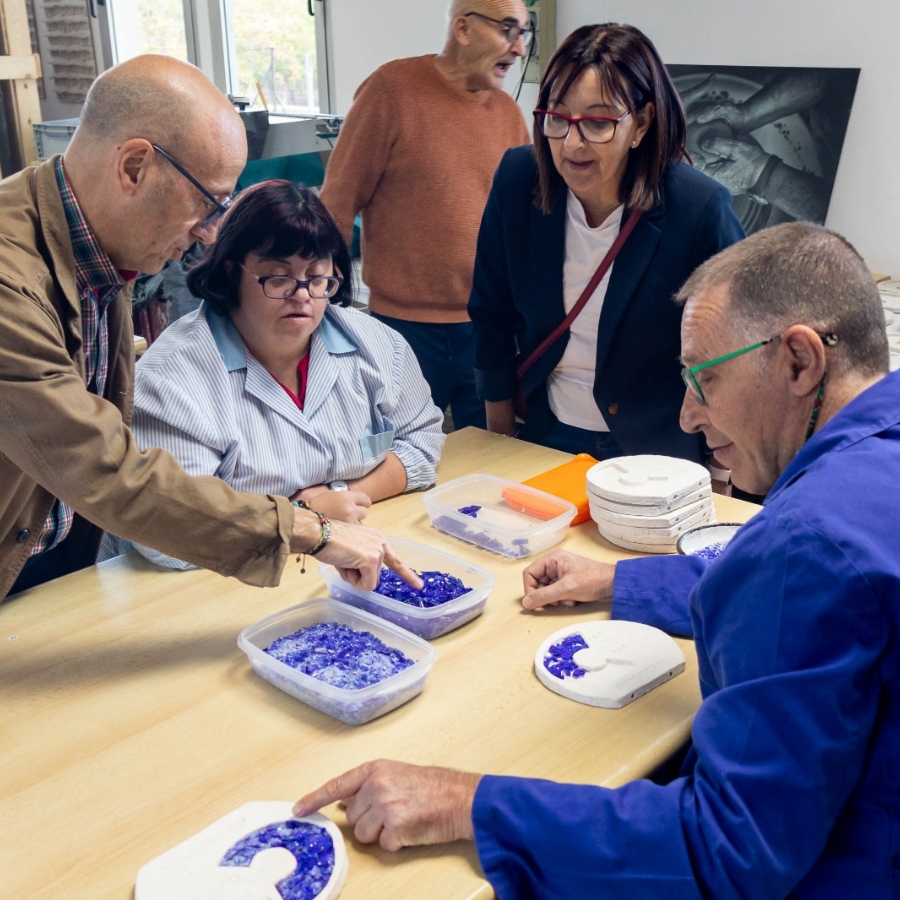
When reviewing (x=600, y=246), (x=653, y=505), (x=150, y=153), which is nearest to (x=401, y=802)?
(x=653, y=505)

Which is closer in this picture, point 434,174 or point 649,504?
point 649,504

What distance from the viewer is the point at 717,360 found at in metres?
1.24

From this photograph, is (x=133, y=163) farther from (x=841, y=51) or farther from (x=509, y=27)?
(x=841, y=51)

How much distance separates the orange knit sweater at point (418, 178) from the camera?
111 inches

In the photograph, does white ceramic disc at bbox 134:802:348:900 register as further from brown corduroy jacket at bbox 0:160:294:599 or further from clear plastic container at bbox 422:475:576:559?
clear plastic container at bbox 422:475:576:559

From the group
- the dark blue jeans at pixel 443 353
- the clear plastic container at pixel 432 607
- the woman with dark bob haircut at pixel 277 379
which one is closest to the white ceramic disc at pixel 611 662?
the clear plastic container at pixel 432 607

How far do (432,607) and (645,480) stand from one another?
568 millimetres

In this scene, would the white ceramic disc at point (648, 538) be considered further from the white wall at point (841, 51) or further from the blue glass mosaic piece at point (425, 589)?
the white wall at point (841, 51)

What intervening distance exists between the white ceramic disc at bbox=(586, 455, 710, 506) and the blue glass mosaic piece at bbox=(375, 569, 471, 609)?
1.22 feet

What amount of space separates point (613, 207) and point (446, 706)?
131 cm

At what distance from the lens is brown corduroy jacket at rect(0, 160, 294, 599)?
1.36m

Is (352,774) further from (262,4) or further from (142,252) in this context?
(262,4)

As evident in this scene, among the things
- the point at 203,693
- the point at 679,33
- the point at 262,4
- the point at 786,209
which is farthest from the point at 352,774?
the point at 262,4

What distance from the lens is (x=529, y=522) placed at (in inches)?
78.0
